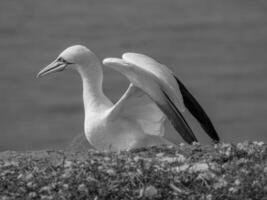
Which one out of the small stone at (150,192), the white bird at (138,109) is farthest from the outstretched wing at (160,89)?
the small stone at (150,192)

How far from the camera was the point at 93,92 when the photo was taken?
41.8 feet

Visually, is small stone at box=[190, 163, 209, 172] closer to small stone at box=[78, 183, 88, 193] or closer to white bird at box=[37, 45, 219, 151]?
small stone at box=[78, 183, 88, 193]

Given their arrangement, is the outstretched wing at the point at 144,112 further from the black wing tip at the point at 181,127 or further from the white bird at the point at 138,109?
the black wing tip at the point at 181,127

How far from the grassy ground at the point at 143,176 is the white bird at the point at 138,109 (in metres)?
1.56

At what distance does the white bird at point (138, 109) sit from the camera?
11.7 meters

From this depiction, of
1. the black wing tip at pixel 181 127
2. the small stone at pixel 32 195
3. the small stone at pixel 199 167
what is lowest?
the small stone at pixel 32 195

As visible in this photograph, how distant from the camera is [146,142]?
482 inches

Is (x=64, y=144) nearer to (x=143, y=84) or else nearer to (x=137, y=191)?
(x=143, y=84)

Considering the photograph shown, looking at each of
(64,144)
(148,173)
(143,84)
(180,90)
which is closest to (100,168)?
(148,173)

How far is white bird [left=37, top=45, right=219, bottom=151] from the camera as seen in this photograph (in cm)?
1168

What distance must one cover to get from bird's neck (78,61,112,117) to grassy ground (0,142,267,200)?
236 cm

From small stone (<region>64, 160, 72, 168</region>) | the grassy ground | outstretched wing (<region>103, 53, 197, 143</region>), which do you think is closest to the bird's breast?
outstretched wing (<region>103, 53, 197, 143</region>)

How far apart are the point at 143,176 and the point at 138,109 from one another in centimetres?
330

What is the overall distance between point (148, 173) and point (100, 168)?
422mm
